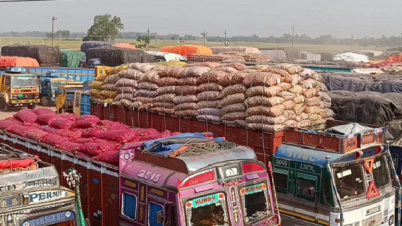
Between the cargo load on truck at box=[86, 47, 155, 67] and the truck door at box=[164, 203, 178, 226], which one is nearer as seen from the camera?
the truck door at box=[164, 203, 178, 226]

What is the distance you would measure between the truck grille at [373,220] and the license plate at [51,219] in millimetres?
5206

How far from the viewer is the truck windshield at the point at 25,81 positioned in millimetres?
29766

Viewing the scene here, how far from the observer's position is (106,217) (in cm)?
844

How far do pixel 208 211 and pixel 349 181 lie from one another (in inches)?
126

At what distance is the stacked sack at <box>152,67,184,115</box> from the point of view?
12.9 meters

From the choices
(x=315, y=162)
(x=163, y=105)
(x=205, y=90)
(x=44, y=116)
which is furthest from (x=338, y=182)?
(x=44, y=116)

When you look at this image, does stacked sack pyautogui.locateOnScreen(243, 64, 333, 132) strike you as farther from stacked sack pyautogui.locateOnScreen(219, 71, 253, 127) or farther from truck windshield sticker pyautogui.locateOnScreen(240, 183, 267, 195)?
truck windshield sticker pyautogui.locateOnScreen(240, 183, 267, 195)

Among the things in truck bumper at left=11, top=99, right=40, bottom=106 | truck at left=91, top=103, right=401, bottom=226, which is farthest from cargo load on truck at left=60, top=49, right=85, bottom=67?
truck at left=91, top=103, right=401, bottom=226

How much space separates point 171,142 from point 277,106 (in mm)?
3535

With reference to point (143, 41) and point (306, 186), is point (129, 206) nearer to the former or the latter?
point (306, 186)

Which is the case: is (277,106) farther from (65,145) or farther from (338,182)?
(65,145)

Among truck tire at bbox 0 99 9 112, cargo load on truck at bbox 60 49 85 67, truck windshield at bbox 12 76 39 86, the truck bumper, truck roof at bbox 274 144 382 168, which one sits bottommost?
truck tire at bbox 0 99 9 112

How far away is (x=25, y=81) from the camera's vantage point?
3025 centimetres

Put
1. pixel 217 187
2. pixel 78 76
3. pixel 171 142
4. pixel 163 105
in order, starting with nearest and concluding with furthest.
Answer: pixel 217 187, pixel 171 142, pixel 163 105, pixel 78 76
